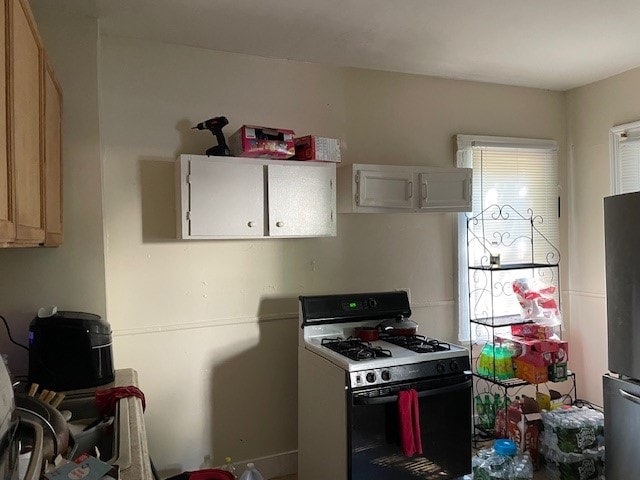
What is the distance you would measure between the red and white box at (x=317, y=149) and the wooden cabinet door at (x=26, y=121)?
1.36m

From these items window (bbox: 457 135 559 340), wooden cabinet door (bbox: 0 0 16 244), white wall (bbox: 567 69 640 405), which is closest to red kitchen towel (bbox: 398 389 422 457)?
window (bbox: 457 135 559 340)

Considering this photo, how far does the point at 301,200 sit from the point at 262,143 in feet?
1.22

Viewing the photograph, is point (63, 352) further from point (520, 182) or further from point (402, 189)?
point (520, 182)

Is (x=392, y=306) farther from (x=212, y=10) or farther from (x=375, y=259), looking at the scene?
(x=212, y=10)

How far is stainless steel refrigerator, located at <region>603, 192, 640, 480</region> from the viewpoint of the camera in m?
2.40

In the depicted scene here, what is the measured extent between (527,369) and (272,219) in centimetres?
187

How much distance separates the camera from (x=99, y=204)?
7.57 ft

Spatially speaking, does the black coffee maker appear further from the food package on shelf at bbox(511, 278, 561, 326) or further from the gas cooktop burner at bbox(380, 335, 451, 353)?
the food package on shelf at bbox(511, 278, 561, 326)

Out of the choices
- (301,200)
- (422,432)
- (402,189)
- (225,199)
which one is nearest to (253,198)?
(225,199)

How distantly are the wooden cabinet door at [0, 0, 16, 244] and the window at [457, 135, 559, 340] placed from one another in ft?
9.02

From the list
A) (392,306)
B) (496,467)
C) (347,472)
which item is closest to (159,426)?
(347,472)

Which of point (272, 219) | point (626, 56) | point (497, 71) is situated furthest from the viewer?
point (497, 71)

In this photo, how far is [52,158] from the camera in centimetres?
194

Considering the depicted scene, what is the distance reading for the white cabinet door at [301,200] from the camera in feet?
8.66
